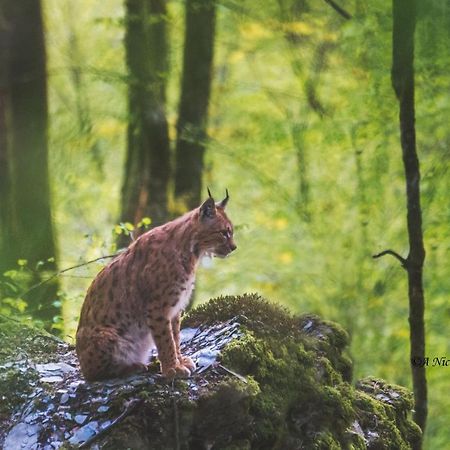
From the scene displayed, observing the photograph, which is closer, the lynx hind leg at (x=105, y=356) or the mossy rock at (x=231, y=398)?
the mossy rock at (x=231, y=398)

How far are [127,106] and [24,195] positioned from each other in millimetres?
2494

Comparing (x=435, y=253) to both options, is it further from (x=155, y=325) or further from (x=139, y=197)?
(x=155, y=325)

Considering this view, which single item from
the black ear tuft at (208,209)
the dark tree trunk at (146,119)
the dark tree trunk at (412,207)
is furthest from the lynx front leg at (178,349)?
the dark tree trunk at (146,119)

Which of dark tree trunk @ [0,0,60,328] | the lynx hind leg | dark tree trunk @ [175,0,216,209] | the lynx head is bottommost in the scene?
the lynx hind leg

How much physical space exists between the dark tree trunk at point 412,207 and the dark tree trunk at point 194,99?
162 inches

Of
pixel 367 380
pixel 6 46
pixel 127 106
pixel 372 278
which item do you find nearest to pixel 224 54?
pixel 127 106

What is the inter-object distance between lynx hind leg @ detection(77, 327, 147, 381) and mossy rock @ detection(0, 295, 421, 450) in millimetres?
100

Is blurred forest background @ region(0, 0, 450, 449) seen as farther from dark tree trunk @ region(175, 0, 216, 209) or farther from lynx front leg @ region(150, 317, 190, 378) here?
lynx front leg @ region(150, 317, 190, 378)

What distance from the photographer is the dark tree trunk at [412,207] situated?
523 cm

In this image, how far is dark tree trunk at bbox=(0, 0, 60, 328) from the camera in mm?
7383

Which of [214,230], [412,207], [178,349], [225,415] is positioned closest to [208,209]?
[214,230]

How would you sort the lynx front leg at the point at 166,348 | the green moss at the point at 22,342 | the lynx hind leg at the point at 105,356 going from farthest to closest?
the green moss at the point at 22,342, the lynx hind leg at the point at 105,356, the lynx front leg at the point at 166,348

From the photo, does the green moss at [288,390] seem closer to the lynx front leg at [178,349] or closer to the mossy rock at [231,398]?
the mossy rock at [231,398]

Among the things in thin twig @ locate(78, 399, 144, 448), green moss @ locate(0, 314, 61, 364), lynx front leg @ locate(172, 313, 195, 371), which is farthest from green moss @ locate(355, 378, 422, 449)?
green moss @ locate(0, 314, 61, 364)
